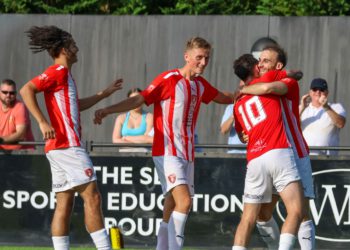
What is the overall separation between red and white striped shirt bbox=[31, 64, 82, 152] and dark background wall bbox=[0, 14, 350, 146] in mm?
8921

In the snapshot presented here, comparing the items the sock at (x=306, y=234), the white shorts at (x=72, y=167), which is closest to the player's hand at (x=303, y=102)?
the sock at (x=306, y=234)

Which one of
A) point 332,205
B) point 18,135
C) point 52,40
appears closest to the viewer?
point 52,40

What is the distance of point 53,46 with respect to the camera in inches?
458

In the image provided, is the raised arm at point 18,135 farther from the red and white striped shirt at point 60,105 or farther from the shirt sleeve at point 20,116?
the red and white striped shirt at point 60,105

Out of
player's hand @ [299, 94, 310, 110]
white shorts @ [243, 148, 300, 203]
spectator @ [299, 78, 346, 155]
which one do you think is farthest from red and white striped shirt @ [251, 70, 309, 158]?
player's hand @ [299, 94, 310, 110]

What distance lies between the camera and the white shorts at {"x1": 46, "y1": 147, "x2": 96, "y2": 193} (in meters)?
11.4

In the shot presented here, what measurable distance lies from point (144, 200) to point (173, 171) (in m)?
3.02

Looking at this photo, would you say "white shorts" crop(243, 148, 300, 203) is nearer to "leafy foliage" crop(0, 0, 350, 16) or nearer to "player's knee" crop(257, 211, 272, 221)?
"player's knee" crop(257, 211, 272, 221)

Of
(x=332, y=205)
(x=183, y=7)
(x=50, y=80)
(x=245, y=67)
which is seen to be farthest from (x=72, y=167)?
(x=183, y=7)

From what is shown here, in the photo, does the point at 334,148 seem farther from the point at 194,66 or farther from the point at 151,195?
the point at 194,66

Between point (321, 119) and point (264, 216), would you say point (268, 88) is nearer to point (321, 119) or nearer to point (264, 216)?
point (264, 216)

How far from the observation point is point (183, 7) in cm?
2219

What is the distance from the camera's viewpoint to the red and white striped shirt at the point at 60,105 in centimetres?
1141

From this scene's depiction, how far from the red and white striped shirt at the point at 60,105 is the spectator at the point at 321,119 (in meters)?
4.87
